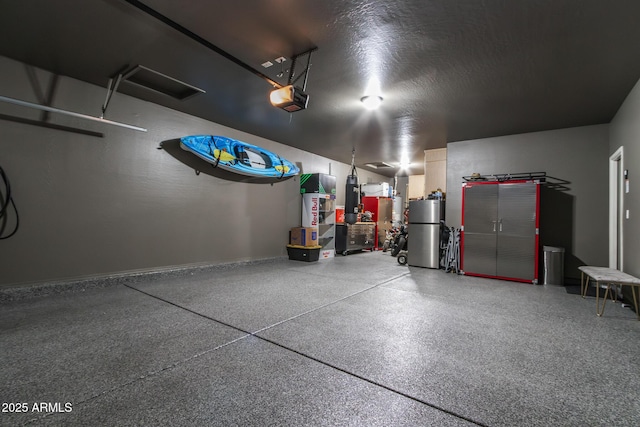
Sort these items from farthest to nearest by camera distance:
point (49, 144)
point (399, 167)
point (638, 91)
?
point (399, 167) < point (49, 144) < point (638, 91)

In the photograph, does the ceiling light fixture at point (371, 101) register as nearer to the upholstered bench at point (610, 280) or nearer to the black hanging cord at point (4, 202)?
the upholstered bench at point (610, 280)

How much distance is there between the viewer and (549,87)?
389cm

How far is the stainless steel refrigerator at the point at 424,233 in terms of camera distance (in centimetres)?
638

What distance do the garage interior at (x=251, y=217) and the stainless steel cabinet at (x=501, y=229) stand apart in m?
0.41

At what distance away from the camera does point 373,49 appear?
10.3ft

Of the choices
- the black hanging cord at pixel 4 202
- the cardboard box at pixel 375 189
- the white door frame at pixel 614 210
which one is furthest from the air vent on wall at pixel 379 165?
the black hanging cord at pixel 4 202

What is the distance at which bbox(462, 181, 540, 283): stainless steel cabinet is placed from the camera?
5.23 m

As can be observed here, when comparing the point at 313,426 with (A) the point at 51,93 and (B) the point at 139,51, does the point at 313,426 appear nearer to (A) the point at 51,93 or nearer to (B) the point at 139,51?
(B) the point at 139,51

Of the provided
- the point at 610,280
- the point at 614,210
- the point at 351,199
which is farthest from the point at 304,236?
the point at 614,210

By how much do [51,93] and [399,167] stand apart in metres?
8.95

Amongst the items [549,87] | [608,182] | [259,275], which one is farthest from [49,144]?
[608,182]

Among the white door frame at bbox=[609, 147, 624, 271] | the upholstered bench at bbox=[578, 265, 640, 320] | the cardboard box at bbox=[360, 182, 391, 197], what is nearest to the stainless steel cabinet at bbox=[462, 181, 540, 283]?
the white door frame at bbox=[609, 147, 624, 271]

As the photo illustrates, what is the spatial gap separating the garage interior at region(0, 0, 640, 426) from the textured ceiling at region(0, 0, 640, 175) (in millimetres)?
28

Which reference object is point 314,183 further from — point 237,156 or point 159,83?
point 159,83
